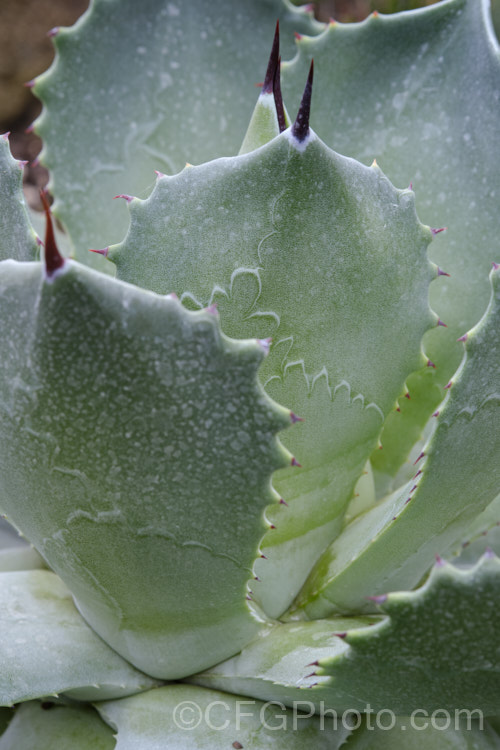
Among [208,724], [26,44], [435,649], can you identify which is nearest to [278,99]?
[435,649]

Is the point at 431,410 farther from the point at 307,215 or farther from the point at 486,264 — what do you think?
the point at 307,215

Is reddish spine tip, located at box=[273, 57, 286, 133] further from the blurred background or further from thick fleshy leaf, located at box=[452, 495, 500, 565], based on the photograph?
the blurred background

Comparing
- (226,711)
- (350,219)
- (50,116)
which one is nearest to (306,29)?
(50,116)

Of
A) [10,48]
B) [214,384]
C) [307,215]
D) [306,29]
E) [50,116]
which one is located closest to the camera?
[214,384]

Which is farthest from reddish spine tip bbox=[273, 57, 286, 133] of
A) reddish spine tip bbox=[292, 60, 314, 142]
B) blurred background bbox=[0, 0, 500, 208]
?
blurred background bbox=[0, 0, 500, 208]

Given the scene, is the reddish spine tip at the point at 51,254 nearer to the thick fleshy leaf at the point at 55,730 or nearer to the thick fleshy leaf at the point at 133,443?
the thick fleshy leaf at the point at 133,443

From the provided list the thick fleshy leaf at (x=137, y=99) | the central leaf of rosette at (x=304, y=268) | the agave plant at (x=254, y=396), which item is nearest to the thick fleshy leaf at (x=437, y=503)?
the agave plant at (x=254, y=396)
